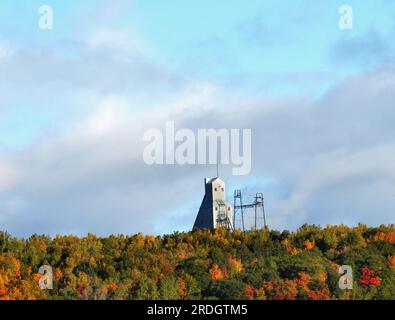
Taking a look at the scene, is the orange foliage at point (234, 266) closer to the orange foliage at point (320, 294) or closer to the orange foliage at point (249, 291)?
the orange foliage at point (249, 291)

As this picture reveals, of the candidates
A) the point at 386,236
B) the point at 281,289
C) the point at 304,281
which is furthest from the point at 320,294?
the point at 386,236

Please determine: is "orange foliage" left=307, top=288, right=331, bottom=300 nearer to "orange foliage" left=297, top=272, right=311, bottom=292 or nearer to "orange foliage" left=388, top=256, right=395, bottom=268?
"orange foliage" left=297, top=272, right=311, bottom=292

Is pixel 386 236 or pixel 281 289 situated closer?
pixel 281 289

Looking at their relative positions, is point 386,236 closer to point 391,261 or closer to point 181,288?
point 391,261

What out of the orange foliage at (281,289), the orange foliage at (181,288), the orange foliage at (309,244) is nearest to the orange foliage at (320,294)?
the orange foliage at (281,289)

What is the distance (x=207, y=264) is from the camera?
104250 millimetres

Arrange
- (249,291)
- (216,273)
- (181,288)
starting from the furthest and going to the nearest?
(216,273) < (181,288) < (249,291)

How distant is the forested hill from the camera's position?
96.4 metres

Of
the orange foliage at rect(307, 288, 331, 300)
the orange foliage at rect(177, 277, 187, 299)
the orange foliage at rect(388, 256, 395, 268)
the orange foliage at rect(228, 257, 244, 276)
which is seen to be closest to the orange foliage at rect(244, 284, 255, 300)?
the orange foliage at rect(228, 257, 244, 276)

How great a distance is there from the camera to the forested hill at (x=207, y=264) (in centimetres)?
9644
